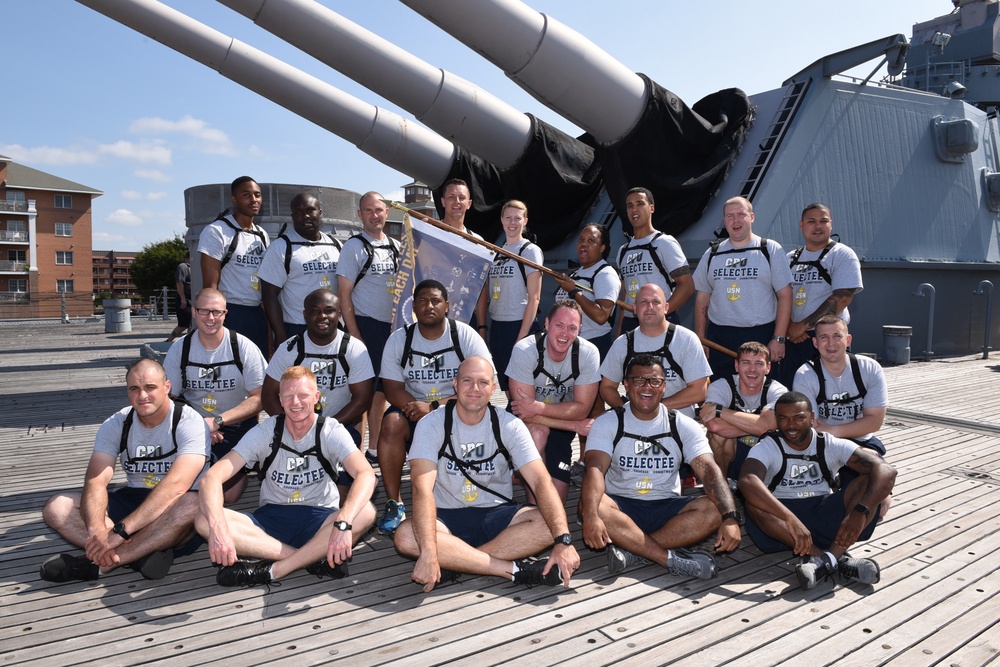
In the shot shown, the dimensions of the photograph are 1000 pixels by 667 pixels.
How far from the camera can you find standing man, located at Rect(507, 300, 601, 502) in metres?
4.24

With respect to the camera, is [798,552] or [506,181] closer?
[798,552]

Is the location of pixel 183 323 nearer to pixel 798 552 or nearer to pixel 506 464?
pixel 506 464

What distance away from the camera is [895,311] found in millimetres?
10914

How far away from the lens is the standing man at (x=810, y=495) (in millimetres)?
3318

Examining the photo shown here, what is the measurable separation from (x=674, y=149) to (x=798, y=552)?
5872 millimetres

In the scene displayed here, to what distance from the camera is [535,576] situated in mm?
3225

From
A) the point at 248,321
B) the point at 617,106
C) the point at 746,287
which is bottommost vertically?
the point at 248,321

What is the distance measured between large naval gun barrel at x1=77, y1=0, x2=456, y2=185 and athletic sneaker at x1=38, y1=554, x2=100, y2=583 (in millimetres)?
6903

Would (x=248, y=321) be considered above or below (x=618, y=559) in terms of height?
above

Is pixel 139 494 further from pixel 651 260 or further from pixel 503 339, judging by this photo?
pixel 651 260

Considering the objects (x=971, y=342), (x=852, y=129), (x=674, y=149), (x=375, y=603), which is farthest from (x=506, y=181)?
(x=971, y=342)

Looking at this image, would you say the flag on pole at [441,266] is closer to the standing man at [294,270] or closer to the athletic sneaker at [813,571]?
the standing man at [294,270]

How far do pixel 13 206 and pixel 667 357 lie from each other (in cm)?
5344

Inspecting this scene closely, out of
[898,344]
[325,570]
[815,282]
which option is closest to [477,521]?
[325,570]
